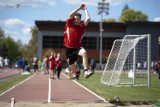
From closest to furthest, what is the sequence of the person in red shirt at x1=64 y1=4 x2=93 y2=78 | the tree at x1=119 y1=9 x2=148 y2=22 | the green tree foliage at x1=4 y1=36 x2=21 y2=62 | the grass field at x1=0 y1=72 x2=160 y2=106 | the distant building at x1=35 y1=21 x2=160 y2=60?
the person in red shirt at x1=64 y1=4 x2=93 y2=78
the grass field at x1=0 y1=72 x2=160 y2=106
the distant building at x1=35 y1=21 x2=160 y2=60
the green tree foliage at x1=4 y1=36 x2=21 y2=62
the tree at x1=119 y1=9 x2=148 y2=22

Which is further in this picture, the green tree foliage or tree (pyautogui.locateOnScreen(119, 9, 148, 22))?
tree (pyautogui.locateOnScreen(119, 9, 148, 22))

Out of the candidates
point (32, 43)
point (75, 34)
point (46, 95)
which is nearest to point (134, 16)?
point (32, 43)

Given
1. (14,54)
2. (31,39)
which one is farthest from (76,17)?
(31,39)

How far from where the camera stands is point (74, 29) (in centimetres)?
1204

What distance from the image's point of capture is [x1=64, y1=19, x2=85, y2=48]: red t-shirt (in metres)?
12.0

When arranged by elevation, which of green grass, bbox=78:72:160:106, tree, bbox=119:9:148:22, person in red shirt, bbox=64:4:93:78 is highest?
tree, bbox=119:9:148:22

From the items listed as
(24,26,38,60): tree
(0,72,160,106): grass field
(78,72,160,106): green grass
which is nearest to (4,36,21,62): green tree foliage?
(24,26,38,60): tree

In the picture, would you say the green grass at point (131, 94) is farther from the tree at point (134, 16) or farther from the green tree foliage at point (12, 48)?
the tree at point (134, 16)

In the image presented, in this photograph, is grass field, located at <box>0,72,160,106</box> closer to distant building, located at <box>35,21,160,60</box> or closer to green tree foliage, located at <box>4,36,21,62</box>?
distant building, located at <box>35,21,160,60</box>

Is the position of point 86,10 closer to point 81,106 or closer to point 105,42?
point 81,106

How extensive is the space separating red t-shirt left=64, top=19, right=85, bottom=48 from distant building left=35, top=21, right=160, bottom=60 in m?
60.8

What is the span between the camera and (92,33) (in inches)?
2950

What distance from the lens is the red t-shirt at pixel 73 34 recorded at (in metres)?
12.0

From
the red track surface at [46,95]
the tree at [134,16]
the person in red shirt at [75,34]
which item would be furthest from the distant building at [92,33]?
the person in red shirt at [75,34]
